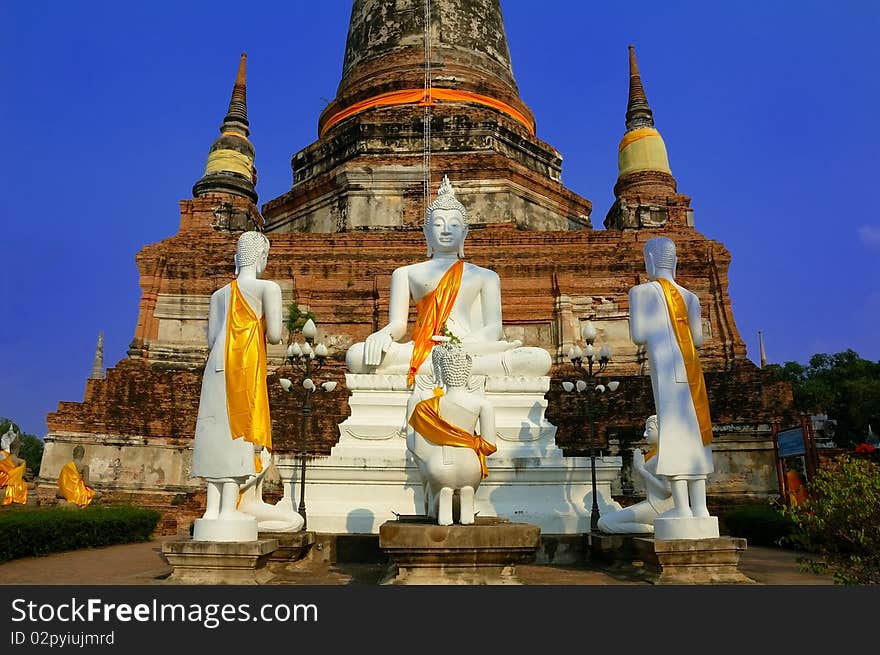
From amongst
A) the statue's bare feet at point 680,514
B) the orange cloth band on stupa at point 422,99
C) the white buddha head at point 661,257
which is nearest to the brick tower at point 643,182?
the orange cloth band on stupa at point 422,99

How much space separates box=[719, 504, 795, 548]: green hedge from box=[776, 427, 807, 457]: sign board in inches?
45.2

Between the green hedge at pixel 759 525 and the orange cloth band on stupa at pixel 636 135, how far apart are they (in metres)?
17.6

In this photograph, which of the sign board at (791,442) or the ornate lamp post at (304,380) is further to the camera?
the sign board at (791,442)

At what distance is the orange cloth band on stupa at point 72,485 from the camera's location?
13.6m

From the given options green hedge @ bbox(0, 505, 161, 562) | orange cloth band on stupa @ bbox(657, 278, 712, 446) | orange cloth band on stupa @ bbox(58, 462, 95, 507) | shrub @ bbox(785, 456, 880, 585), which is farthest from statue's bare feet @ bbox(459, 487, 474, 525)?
orange cloth band on stupa @ bbox(58, 462, 95, 507)

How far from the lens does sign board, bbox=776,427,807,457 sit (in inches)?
484

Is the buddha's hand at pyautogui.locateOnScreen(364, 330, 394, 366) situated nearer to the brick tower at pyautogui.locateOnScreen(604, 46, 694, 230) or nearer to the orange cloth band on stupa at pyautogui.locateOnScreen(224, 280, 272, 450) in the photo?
the orange cloth band on stupa at pyautogui.locateOnScreen(224, 280, 272, 450)

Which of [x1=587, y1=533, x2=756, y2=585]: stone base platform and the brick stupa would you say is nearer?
[x1=587, y1=533, x2=756, y2=585]: stone base platform

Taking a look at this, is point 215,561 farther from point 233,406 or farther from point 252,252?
point 252,252

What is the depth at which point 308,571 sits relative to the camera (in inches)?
270

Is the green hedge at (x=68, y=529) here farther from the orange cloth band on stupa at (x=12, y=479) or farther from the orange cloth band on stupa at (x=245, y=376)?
the orange cloth band on stupa at (x=12, y=479)

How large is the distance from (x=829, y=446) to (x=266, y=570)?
13.6m

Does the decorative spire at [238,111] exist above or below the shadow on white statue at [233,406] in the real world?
above
